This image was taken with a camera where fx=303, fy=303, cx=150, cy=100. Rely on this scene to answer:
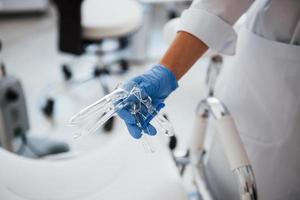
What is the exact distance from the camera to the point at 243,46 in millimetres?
755

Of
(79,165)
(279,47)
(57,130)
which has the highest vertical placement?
(279,47)

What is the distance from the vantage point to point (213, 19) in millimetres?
617

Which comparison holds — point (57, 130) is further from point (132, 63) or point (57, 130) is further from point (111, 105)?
point (111, 105)

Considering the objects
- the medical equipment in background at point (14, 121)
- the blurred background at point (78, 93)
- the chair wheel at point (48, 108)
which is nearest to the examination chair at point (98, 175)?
the blurred background at point (78, 93)

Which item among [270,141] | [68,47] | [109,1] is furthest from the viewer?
[109,1]

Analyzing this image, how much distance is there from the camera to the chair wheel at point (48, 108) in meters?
1.90

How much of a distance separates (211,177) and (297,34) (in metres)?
0.48

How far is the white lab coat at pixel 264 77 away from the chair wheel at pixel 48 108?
53.0 inches

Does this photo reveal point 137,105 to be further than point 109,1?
No

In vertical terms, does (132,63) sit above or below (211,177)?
below

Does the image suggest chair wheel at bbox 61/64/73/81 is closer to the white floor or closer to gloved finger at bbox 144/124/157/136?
the white floor

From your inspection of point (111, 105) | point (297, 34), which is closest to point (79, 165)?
point (111, 105)

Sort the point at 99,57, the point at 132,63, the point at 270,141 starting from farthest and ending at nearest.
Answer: the point at 132,63
the point at 99,57
the point at 270,141

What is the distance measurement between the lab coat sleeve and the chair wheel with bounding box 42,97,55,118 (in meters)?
1.45
